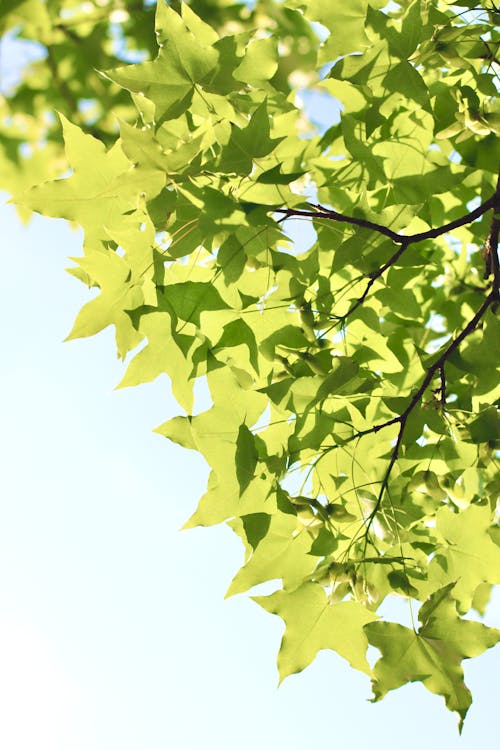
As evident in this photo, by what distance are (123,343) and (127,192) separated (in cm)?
24

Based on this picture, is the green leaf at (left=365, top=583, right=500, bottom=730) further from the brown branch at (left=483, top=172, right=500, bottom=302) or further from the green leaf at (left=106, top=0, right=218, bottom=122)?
the green leaf at (left=106, top=0, right=218, bottom=122)

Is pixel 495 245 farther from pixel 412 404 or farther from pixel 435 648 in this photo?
pixel 435 648

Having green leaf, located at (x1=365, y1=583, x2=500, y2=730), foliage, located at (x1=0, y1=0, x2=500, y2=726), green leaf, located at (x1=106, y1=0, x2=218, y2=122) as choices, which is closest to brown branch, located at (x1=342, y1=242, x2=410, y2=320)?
foliage, located at (x1=0, y1=0, x2=500, y2=726)

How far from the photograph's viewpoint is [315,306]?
4.55 feet

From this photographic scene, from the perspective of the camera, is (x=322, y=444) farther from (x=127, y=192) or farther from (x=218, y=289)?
(x=127, y=192)

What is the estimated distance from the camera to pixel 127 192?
114 cm

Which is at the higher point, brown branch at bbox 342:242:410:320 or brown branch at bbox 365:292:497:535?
brown branch at bbox 342:242:410:320

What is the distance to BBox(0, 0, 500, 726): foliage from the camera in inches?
47.1

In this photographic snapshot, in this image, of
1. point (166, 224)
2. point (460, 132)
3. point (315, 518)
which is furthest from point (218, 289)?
point (460, 132)

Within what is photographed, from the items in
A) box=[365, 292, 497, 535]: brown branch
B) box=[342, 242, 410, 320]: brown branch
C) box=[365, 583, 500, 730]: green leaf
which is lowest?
box=[365, 583, 500, 730]: green leaf

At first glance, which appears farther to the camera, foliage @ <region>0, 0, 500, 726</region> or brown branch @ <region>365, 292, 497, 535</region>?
brown branch @ <region>365, 292, 497, 535</region>

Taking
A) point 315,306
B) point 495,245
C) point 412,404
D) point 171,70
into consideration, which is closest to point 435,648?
point 412,404

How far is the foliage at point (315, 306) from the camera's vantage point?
120 centimetres

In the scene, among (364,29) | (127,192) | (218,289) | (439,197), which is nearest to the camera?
(127,192)
